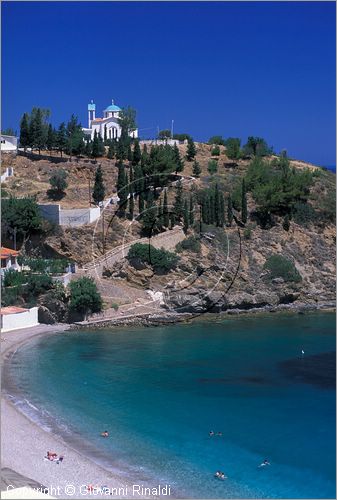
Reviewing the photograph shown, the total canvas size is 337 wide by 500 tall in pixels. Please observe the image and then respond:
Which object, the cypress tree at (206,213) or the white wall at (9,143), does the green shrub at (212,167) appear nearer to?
the cypress tree at (206,213)

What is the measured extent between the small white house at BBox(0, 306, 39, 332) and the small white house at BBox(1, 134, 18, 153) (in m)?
16.4

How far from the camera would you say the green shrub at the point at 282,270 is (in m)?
33.5

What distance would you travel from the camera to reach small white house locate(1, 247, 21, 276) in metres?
29.9

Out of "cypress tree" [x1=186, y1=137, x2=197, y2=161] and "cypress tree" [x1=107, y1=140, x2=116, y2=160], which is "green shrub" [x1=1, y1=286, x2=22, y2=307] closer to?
"cypress tree" [x1=107, y1=140, x2=116, y2=160]

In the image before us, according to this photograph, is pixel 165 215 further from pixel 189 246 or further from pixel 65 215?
pixel 65 215

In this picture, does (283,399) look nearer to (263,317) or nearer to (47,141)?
(263,317)

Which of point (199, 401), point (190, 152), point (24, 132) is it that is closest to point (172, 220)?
point (190, 152)

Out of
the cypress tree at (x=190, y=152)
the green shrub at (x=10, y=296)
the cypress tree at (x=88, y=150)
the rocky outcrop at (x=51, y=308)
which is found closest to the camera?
the green shrub at (x=10, y=296)

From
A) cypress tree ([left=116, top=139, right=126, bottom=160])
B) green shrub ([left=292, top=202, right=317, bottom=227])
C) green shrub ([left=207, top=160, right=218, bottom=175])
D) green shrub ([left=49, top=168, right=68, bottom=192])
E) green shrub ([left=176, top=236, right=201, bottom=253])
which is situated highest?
cypress tree ([left=116, top=139, right=126, bottom=160])

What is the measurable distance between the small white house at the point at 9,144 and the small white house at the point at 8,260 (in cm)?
1192

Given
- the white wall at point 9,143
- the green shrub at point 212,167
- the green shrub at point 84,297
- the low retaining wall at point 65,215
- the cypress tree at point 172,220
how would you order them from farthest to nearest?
1. the green shrub at point 212,167
2. the white wall at point 9,143
3. the cypress tree at point 172,220
4. the low retaining wall at point 65,215
5. the green shrub at point 84,297

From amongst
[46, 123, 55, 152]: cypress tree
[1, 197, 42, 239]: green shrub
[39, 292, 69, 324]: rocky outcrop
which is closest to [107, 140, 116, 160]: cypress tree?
[46, 123, 55, 152]: cypress tree

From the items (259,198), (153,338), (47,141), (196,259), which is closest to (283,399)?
(153,338)

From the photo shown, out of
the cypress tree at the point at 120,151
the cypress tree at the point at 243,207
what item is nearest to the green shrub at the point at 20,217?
the cypress tree at the point at 120,151
